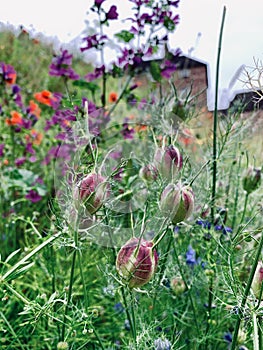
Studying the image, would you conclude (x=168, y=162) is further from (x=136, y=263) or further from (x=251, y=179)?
(x=251, y=179)

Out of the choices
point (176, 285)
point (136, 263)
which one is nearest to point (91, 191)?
point (136, 263)

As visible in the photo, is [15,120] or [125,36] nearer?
[125,36]

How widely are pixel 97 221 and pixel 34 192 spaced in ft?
2.93

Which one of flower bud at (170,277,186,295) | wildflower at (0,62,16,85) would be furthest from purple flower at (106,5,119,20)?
flower bud at (170,277,186,295)

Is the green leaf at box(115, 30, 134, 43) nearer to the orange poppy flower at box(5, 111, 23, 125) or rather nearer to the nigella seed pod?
the orange poppy flower at box(5, 111, 23, 125)

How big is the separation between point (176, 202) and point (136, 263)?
0.24ft

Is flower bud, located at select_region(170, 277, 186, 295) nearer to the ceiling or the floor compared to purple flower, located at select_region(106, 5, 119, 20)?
nearer to the floor

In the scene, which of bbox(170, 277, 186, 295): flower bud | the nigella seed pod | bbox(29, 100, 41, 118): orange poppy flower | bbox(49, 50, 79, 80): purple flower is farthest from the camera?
bbox(29, 100, 41, 118): orange poppy flower

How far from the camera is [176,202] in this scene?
1.76ft

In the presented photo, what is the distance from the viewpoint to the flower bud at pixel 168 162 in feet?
1.98

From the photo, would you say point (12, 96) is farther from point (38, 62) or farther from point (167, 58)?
point (38, 62)

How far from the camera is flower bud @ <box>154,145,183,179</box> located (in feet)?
1.98

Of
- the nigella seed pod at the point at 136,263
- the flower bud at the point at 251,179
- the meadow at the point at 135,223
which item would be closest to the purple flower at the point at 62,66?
the meadow at the point at 135,223

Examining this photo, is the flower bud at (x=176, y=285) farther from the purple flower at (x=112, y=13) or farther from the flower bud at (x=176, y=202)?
the purple flower at (x=112, y=13)
